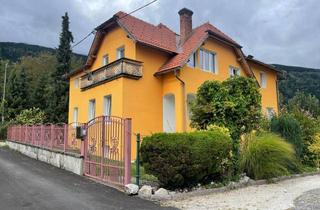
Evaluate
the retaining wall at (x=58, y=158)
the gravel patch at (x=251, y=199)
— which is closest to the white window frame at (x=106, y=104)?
the retaining wall at (x=58, y=158)

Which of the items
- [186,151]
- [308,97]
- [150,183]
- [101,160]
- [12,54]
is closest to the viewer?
[186,151]

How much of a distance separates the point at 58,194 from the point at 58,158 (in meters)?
5.80

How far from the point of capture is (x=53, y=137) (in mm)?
15539

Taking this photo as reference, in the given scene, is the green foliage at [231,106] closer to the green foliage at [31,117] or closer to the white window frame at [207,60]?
the white window frame at [207,60]

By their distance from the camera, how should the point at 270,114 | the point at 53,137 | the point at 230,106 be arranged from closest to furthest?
1. the point at 230,106
2. the point at 53,137
3. the point at 270,114

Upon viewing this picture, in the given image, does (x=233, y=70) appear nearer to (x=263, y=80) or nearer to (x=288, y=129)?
(x=263, y=80)

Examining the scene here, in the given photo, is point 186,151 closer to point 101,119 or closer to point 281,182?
point 101,119

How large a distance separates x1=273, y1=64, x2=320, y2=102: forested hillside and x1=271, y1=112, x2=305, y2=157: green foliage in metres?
58.2

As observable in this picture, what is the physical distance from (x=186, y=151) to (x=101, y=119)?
3.68m

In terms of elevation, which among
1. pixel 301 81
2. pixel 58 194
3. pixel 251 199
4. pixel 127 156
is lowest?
pixel 251 199

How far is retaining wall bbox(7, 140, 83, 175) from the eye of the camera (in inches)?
494

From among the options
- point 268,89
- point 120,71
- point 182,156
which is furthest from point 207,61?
point 182,156

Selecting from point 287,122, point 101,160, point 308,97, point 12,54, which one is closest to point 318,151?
point 287,122

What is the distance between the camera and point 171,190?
368 inches
